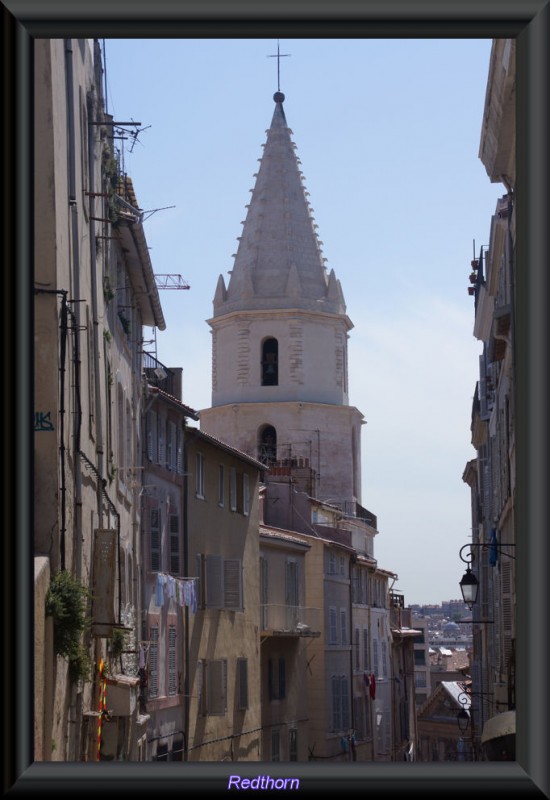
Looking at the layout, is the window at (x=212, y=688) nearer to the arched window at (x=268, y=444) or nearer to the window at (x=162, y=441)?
the window at (x=162, y=441)

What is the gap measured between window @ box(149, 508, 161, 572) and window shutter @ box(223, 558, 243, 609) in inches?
235

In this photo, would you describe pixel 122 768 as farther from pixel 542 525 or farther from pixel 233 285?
pixel 233 285

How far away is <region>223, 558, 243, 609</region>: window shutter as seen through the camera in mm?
40875

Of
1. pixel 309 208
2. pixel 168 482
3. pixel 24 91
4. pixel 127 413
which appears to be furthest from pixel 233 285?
pixel 24 91

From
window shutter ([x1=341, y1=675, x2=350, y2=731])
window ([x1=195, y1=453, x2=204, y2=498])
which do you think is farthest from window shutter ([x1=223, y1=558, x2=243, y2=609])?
window shutter ([x1=341, y1=675, x2=350, y2=731])

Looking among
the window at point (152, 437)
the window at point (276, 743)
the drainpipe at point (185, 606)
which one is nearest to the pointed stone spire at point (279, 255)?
the window at point (276, 743)

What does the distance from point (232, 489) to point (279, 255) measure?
1641 inches

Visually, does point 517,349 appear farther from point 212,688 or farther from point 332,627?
point 332,627

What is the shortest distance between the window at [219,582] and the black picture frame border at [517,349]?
31077mm

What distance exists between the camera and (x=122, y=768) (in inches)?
309

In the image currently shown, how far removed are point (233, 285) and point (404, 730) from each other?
84.1 ft

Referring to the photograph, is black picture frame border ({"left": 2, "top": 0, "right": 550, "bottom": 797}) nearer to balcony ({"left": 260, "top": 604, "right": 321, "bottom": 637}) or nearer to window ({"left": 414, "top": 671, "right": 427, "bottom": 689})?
balcony ({"left": 260, "top": 604, "right": 321, "bottom": 637})

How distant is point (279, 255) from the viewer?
84188mm

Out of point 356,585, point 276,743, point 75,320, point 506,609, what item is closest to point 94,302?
point 75,320
